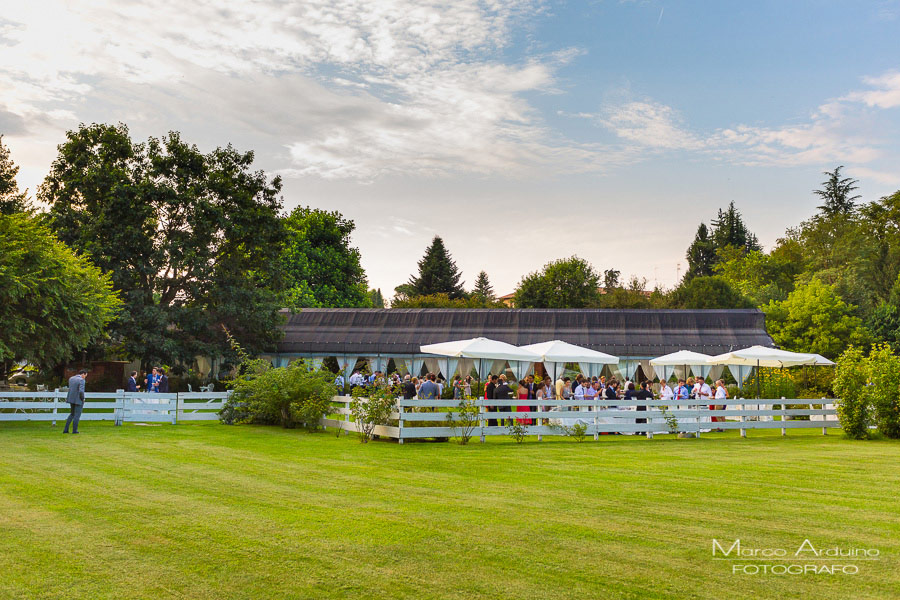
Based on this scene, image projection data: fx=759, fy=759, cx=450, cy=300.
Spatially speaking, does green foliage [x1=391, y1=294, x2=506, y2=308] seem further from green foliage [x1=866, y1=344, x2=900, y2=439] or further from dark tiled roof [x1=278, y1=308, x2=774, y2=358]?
green foliage [x1=866, y1=344, x2=900, y2=439]

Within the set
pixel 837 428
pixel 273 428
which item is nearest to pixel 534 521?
pixel 273 428

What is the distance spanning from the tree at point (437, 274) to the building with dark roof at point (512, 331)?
117ft

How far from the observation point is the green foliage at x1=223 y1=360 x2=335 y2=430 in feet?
61.6

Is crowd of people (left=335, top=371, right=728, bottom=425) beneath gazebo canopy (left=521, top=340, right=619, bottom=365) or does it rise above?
beneath

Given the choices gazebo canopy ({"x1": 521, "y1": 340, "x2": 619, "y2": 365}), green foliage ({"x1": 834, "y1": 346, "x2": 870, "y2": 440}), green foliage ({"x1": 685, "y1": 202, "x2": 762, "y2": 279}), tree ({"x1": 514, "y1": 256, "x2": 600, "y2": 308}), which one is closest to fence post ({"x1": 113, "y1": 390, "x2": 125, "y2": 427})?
gazebo canopy ({"x1": 521, "y1": 340, "x2": 619, "y2": 365})

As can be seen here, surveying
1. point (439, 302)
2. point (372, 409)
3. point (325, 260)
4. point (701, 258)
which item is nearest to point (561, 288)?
point (439, 302)

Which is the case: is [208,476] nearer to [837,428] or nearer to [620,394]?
[620,394]

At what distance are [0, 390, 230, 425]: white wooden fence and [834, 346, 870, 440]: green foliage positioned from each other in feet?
54.1

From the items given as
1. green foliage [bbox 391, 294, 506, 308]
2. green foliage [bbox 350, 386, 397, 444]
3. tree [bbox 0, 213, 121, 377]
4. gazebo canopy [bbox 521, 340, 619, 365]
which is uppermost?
green foliage [bbox 391, 294, 506, 308]

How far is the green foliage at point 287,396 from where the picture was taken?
18781mm

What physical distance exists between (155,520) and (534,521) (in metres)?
3.79

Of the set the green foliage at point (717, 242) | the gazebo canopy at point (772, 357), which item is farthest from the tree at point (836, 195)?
the gazebo canopy at point (772, 357)

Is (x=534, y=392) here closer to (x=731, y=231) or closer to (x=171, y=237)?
(x=171, y=237)

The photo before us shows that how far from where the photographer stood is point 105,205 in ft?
98.8
